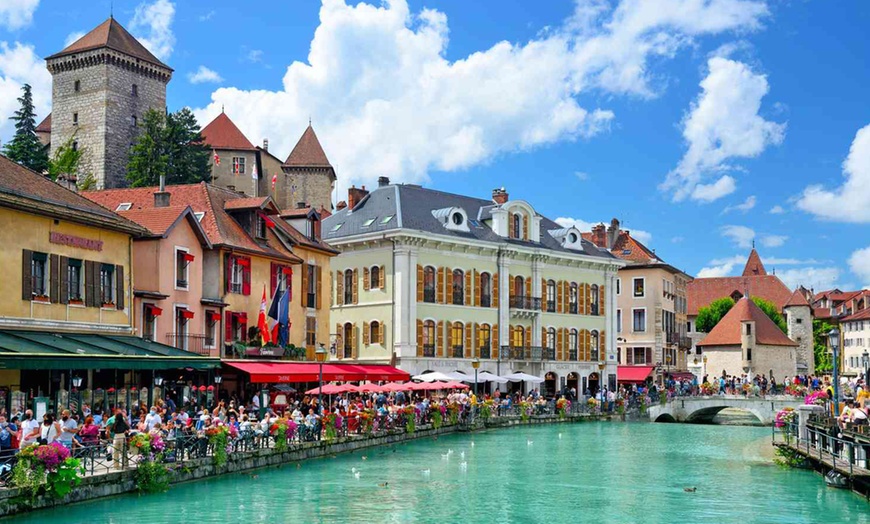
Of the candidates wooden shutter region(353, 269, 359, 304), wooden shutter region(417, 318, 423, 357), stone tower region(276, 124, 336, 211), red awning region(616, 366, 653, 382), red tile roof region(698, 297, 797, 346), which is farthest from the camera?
stone tower region(276, 124, 336, 211)

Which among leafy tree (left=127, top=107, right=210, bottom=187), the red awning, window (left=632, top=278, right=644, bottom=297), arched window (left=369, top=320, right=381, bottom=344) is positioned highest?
leafy tree (left=127, top=107, right=210, bottom=187)

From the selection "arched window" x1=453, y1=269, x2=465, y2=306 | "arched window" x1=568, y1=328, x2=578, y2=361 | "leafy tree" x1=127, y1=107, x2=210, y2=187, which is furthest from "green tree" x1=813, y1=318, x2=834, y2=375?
"leafy tree" x1=127, y1=107, x2=210, y2=187

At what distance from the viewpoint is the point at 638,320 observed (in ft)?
259

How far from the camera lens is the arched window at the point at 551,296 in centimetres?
6490

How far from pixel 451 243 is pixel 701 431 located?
1634cm

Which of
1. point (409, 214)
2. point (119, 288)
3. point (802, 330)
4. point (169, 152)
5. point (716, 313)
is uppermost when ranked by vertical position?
point (169, 152)

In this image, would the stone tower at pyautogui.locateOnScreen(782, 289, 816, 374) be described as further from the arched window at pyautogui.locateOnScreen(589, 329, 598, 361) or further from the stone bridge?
the arched window at pyautogui.locateOnScreen(589, 329, 598, 361)

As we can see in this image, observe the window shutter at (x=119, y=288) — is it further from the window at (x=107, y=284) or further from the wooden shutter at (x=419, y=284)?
the wooden shutter at (x=419, y=284)

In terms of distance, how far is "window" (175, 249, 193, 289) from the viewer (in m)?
39.9

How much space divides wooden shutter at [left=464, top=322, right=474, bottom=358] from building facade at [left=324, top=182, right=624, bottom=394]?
0.18ft

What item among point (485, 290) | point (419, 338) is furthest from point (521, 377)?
point (419, 338)

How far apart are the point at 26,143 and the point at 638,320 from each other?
154 feet

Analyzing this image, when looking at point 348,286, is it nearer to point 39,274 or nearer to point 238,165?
point 39,274

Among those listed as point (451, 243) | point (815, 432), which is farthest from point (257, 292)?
point (815, 432)
